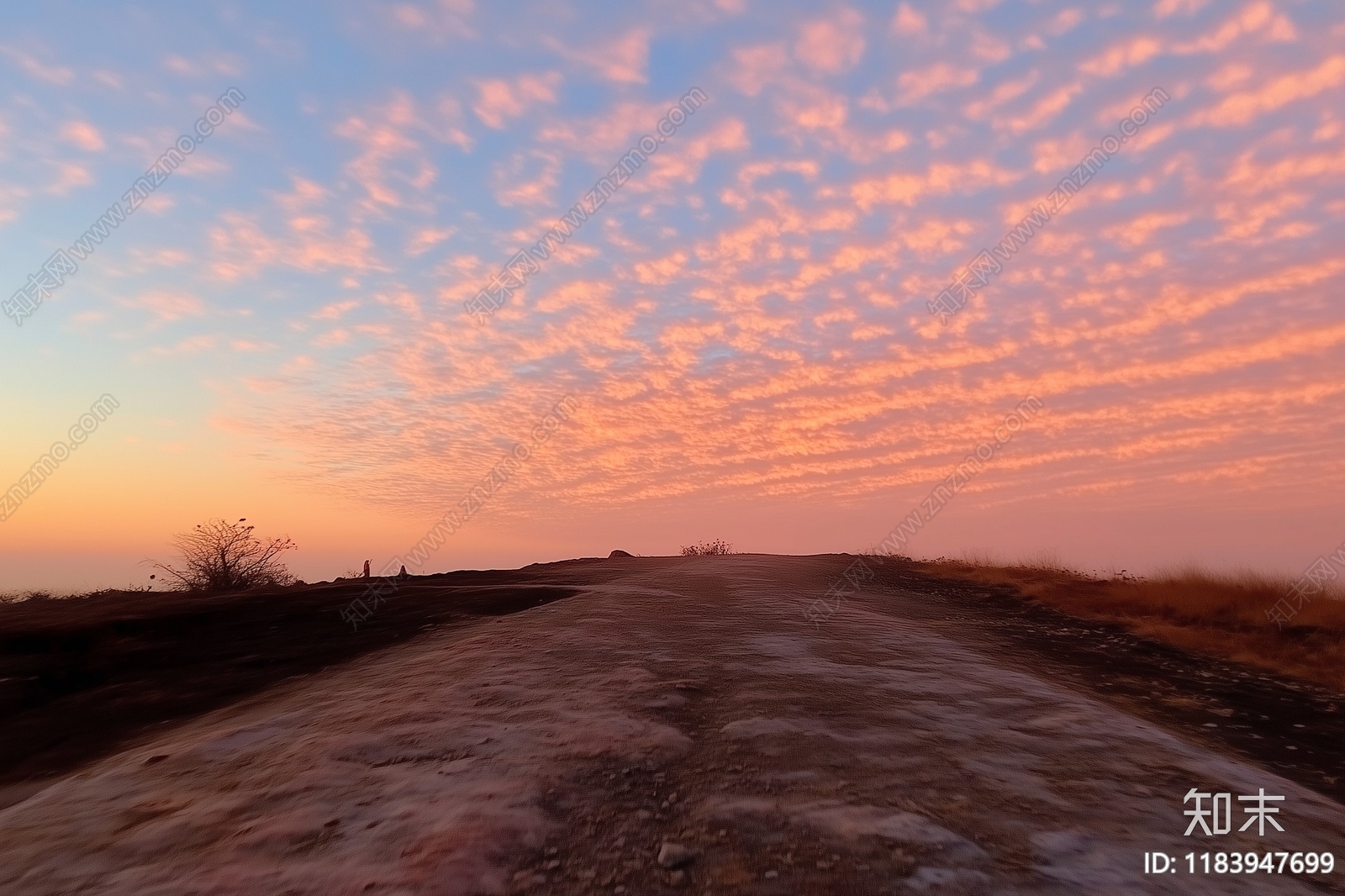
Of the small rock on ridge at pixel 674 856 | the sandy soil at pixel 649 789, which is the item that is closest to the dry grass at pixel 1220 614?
the sandy soil at pixel 649 789

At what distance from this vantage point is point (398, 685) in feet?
20.9

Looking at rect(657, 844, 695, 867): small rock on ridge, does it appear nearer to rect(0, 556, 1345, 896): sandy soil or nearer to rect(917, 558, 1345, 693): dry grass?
rect(0, 556, 1345, 896): sandy soil

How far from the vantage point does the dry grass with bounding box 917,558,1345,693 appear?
339 inches

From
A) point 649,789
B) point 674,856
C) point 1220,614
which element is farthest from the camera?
point 1220,614

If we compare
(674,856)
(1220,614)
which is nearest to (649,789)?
(674,856)

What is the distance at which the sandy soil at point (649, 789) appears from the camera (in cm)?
333

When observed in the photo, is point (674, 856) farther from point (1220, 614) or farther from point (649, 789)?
point (1220, 614)

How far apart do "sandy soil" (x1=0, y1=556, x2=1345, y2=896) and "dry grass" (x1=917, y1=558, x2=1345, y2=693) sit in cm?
341

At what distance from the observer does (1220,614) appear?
1073 cm

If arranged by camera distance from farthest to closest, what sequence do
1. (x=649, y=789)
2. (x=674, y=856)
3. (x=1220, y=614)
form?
(x=1220, y=614), (x=649, y=789), (x=674, y=856)

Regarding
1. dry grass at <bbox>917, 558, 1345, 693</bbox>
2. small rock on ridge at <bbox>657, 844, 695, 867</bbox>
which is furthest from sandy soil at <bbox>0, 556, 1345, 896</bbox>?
dry grass at <bbox>917, 558, 1345, 693</bbox>

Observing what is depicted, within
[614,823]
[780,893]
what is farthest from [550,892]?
[780,893]

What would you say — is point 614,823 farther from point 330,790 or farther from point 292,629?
point 292,629

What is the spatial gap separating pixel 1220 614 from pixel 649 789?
1051 cm
